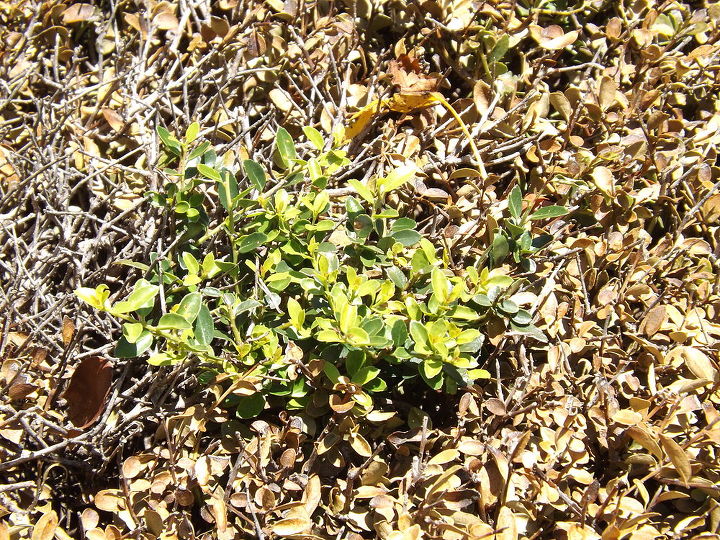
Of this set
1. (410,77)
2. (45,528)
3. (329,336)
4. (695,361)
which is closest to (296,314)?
(329,336)

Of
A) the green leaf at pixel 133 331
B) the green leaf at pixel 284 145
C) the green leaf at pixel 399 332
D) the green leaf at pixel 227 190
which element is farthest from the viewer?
the green leaf at pixel 284 145

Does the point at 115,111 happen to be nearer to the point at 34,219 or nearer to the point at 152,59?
the point at 152,59

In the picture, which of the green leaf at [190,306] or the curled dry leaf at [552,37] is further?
the curled dry leaf at [552,37]

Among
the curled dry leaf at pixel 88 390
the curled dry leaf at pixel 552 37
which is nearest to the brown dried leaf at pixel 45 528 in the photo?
the curled dry leaf at pixel 88 390

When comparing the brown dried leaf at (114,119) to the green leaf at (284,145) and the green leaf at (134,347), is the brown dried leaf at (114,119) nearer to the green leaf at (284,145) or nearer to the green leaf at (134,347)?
the green leaf at (284,145)

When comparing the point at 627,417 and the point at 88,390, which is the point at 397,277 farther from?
the point at 88,390

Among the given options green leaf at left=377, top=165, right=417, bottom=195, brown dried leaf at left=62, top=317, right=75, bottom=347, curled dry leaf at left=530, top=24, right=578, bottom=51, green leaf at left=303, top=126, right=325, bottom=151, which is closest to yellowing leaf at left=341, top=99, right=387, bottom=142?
green leaf at left=303, top=126, right=325, bottom=151
